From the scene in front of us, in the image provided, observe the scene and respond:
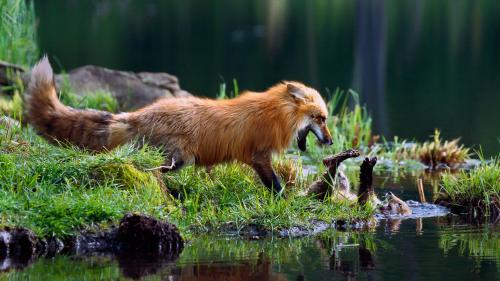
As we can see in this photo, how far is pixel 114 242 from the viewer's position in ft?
30.7

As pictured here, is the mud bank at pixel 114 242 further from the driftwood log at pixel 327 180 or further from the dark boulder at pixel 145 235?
the driftwood log at pixel 327 180

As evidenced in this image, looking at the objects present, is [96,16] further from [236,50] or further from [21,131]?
[21,131]

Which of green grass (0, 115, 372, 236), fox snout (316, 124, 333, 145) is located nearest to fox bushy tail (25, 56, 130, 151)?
green grass (0, 115, 372, 236)

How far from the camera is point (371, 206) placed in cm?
1100

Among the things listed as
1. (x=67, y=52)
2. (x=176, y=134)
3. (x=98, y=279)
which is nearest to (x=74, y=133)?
(x=176, y=134)

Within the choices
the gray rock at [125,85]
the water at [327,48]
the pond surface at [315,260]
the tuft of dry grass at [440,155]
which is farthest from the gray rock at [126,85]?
the pond surface at [315,260]

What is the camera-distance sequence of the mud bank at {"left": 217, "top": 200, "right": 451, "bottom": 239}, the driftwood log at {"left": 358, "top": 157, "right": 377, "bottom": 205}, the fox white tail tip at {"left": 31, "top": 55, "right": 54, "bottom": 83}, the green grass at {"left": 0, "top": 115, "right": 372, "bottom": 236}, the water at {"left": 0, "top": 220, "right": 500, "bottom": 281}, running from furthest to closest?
1. the driftwood log at {"left": 358, "top": 157, "right": 377, "bottom": 205}
2. the fox white tail tip at {"left": 31, "top": 55, "right": 54, "bottom": 83}
3. the mud bank at {"left": 217, "top": 200, "right": 451, "bottom": 239}
4. the green grass at {"left": 0, "top": 115, "right": 372, "bottom": 236}
5. the water at {"left": 0, "top": 220, "right": 500, "bottom": 281}

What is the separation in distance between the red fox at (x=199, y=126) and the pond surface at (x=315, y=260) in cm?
126

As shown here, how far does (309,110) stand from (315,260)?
237 centimetres

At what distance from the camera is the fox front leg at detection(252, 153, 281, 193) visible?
433 inches

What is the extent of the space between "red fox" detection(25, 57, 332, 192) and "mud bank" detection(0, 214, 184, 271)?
1.69 meters

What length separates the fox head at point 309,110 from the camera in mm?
10977

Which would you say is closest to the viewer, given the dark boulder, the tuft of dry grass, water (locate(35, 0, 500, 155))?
the dark boulder

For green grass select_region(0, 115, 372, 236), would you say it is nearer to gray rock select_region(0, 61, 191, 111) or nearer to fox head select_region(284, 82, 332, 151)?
fox head select_region(284, 82, 332, 151)
